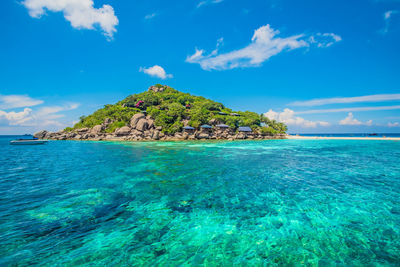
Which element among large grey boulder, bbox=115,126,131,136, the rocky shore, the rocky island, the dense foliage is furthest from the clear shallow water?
the dense foliage

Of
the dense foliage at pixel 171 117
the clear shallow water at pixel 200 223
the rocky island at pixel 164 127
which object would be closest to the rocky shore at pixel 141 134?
the rocky island at pixel 164 127

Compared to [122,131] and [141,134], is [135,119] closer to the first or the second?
[122,131]

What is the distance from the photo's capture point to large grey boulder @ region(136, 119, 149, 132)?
57.1 m

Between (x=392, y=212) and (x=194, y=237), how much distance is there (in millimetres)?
7868

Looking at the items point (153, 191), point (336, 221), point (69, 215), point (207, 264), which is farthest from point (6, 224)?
point (336, 221)

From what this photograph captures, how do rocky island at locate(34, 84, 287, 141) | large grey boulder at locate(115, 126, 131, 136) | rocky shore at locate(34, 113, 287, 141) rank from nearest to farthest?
rocky shore at locate(34, 113, 287, 141) < large grey boulder at locate(115, 126, 131, 136) < rocky island at locate(34, 84, 287, 141)

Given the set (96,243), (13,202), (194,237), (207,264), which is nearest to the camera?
(207,264)

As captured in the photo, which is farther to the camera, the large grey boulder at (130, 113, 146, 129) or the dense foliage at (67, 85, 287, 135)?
the dense foliage at (67, 85, 287, 135)

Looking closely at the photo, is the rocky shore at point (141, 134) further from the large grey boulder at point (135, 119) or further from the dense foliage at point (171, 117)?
the dense foliage at point (171, 117)

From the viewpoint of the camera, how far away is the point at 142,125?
57.2m

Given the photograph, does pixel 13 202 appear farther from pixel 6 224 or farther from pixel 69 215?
pixel 69 215

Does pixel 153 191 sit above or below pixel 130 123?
below

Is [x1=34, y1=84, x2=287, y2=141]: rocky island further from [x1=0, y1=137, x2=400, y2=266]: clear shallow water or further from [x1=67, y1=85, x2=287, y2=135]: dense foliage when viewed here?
[x1=0, y1=137, x2=400, y2=266]: clear shallow water

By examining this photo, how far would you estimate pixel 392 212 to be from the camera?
6266mm
